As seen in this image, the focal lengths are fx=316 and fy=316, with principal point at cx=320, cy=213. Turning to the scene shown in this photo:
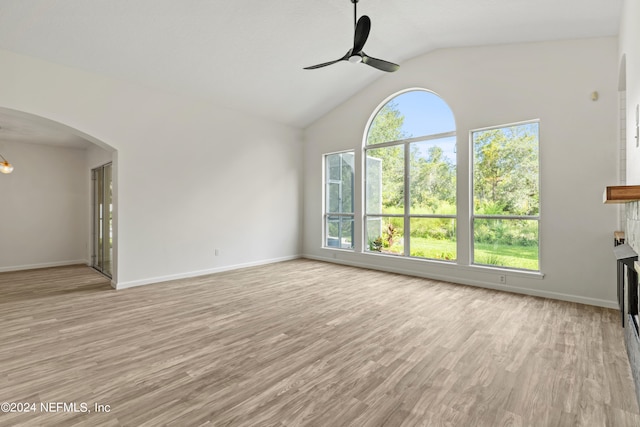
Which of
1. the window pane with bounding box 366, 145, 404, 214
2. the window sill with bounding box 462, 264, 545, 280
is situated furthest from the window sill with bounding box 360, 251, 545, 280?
the window pane with bounding box 366, 145, 404, 214

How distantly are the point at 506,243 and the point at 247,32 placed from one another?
4.88m

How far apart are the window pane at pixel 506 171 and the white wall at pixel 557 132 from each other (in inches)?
6.0

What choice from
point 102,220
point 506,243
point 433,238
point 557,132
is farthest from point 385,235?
point 102,220

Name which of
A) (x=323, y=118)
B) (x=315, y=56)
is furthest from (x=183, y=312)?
(x=323, y=118)

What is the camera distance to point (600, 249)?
4074mm

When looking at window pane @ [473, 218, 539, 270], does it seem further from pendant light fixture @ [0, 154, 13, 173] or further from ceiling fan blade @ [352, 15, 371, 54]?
pendant light fixture @ [0, 154, 13, 173]

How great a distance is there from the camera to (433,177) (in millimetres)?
5695

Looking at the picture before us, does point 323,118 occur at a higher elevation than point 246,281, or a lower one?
higher

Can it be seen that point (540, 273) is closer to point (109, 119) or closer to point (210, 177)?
point (210, 177)

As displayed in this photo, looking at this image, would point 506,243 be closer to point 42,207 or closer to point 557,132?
point 557,132

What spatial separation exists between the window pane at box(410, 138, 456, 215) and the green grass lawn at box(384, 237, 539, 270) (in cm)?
57

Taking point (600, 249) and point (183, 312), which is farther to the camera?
point (600, 249)

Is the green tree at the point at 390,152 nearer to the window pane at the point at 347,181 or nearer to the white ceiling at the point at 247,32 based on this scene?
the window pane at the point at 347,181

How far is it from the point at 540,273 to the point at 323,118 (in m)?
5.21
